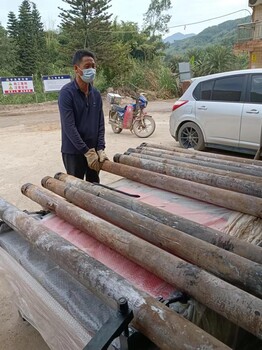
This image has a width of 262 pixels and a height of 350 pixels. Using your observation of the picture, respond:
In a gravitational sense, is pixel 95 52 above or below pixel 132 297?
above

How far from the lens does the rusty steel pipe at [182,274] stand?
36.8 inches

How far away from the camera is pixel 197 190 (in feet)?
6.15

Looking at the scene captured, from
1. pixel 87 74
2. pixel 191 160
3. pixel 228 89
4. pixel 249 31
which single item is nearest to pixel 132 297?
pixel 191 160

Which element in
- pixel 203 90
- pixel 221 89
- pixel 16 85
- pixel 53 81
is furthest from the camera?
pixel 53 81

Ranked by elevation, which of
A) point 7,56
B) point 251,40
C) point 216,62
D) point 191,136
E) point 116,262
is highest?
point 251,40

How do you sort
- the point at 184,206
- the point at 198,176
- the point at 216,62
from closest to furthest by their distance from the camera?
the point at 184,206 < the point at 198,176 < the point at 216,62

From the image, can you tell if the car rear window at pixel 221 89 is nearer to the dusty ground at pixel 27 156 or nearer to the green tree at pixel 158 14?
the dusty ground at pixel 27 156

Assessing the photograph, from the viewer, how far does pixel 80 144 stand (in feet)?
9.17

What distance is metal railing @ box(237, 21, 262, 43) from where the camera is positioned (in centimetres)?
2051

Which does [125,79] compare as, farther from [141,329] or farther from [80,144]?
[141,329]

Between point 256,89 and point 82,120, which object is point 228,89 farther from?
point 82,120

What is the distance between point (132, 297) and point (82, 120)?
2.22m

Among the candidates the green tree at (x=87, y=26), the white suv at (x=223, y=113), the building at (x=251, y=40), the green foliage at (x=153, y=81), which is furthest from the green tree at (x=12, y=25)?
the white suv at (x=223, y=113)

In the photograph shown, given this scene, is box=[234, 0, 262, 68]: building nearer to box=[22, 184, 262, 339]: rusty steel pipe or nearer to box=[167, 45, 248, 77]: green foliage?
box=[167, 45, 248, 77]: green foliage
